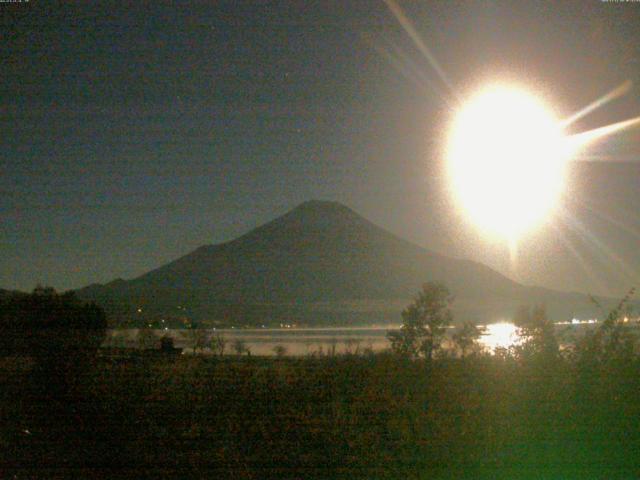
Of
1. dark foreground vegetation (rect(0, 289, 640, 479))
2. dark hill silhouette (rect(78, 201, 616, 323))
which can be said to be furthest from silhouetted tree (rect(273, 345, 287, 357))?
dark hill silhouette (rect(78, 201, 616, 323))

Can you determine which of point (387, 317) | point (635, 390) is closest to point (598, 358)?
point (635, 390)

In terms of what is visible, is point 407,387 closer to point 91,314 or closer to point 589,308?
point 589,308

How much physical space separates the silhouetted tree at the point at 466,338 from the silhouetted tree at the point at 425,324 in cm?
26

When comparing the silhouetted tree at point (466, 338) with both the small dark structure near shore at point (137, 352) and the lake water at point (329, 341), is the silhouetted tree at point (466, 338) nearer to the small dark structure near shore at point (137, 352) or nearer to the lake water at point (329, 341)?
the lake water at point (329, 341)

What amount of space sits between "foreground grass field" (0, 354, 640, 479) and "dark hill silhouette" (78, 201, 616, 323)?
Result: 138 inches

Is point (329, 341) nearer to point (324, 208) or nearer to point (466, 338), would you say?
point (466, 338)

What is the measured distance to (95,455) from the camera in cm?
600

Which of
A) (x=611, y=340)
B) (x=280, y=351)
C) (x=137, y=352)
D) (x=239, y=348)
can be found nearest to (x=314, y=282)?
(x=239, y=348)

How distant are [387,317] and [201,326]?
623 cm

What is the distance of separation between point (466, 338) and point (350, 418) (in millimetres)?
3905

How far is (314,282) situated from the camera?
4088 cm

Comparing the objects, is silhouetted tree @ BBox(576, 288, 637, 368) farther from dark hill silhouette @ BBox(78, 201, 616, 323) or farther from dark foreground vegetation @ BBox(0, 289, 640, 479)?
dark hill silhouette @ BBox(78, 201, 616, 323)

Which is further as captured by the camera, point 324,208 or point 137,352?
point 324,208

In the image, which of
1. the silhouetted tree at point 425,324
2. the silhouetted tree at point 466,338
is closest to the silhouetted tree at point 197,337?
the silhouetted tree at point 425,324
